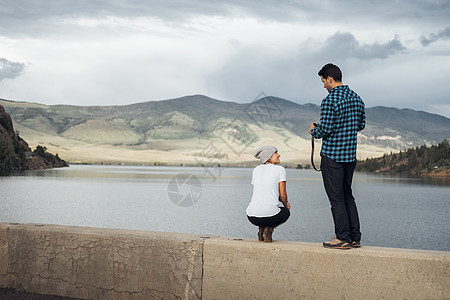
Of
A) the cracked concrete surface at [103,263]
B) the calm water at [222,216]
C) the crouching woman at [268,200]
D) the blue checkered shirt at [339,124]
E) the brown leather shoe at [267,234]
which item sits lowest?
the calm water at [222,216]

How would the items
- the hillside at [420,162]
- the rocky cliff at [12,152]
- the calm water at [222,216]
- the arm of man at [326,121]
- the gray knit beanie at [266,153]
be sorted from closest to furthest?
the arm of man at [326,121], the gray knit beanie at [266,153], the calm water at [222,216], the rocky cliff at [12,152], the hillside at [420,162]

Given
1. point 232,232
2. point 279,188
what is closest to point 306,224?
point 232,232

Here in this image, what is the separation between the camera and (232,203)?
105 feet

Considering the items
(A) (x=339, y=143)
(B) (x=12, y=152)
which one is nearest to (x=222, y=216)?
(A) (x=339, y=143)

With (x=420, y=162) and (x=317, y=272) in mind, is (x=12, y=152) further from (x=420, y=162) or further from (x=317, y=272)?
(x=317, y=272)

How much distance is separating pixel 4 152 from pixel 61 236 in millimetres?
69522

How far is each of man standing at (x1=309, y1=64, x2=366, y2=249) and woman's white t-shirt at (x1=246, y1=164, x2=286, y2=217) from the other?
54 centimetres

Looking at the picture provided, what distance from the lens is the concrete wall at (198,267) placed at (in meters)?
5.48

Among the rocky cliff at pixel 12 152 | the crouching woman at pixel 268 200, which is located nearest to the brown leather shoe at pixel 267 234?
the crouching woman at pixel 268 200

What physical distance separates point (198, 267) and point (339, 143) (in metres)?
2.13

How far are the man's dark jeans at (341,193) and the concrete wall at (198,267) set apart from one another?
1.35ft

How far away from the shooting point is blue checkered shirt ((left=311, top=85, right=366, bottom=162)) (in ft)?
19.9

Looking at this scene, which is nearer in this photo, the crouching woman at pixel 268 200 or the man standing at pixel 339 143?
the man standing at pixel 339 143

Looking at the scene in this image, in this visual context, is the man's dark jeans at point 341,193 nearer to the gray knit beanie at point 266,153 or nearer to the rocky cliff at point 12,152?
the gray knit beanie at point 266,153
